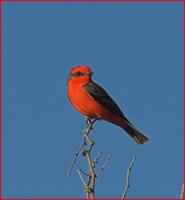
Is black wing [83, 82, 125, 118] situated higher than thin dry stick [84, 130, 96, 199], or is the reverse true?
black wing [83, 82, 125, 118]

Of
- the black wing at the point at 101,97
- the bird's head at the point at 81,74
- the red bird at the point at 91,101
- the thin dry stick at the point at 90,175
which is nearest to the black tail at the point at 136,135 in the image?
the red bird at the point at 91,101

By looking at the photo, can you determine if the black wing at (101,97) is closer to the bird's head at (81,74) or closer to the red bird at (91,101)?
the red bird at (91,101)

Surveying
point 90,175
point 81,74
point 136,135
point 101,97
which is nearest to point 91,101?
point 101,97

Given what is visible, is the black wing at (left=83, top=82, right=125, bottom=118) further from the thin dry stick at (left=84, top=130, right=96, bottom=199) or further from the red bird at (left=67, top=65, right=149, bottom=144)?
the thin dry stick at (left=84, top=130, right=96, bottom=199)

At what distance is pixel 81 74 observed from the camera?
9133 millimetres

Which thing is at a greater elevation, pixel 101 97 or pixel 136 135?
pixel 101 97

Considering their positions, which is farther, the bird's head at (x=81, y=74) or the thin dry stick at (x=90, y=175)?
the bird's head at (x=81, y=74)

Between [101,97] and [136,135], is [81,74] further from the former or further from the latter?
[136,135]

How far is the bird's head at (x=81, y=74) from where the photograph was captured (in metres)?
9.07

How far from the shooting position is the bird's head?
9070mm

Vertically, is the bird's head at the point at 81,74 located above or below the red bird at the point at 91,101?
above

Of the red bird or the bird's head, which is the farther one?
the bird's head

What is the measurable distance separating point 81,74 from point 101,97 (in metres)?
0.48

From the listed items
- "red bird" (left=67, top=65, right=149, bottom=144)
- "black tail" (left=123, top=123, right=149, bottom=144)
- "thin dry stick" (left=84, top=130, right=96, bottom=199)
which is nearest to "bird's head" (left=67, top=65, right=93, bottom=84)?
"red bird" (left=67, top=65, right=149, bottom=144)
